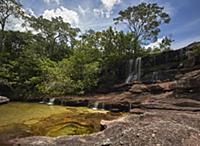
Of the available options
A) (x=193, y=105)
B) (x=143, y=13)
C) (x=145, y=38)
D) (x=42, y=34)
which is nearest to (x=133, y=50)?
(x=145, y=38)

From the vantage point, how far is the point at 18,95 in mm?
26594

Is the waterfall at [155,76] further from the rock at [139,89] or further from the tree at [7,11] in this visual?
the tree at [7,11]

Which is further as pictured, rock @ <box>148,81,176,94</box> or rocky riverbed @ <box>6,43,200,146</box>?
rock @ <box>148,81,176,94</box>

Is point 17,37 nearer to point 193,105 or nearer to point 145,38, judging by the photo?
point 145,38

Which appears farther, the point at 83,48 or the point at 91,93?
the point at 83,48

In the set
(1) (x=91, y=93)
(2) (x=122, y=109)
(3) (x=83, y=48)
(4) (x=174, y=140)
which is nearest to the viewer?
(4) (x=174, y=140)

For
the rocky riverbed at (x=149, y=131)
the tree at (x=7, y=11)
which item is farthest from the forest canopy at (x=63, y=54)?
the rocky riverbed at (x=149, y=131)

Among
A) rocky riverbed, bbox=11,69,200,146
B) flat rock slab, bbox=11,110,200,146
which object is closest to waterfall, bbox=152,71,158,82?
rocky riverbed, bbox=11,69,200,146

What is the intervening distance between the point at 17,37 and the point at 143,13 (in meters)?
16.7

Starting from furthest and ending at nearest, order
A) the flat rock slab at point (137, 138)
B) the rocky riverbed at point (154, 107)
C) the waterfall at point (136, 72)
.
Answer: the waterfall at point (136, 72), the rocky riverbed at point (154, 107), the flat rock slab at point (137, 138)

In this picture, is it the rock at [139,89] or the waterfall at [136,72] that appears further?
the waterfall at [136,72]

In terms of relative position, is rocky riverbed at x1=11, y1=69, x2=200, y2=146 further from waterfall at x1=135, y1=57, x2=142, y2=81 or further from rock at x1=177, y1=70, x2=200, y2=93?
waterfall at x1=135, y1=57, x2=142, y2=81

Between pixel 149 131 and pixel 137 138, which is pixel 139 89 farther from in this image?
pixel 137 138

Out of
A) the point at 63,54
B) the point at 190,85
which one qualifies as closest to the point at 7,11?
the point at 63,54
